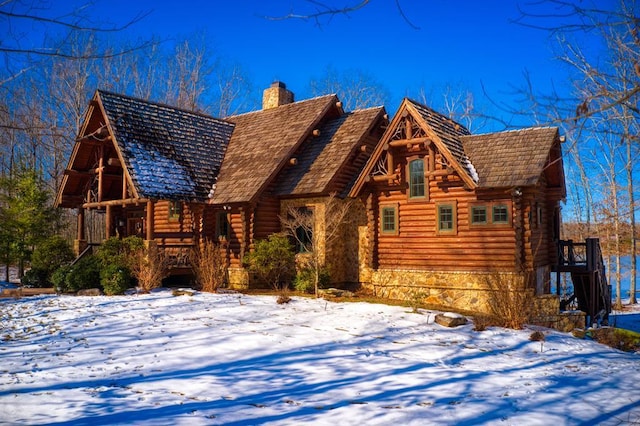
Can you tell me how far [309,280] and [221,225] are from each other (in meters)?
5.25

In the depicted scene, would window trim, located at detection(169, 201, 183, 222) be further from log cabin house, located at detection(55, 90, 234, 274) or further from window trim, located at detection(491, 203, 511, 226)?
window trim, located at detection(491, 203, 511, 226)

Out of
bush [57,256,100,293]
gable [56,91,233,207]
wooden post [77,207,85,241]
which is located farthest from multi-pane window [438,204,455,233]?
wooden post [77,207,85,241]

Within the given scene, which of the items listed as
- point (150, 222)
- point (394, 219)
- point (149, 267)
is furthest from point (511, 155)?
point (150, 222)

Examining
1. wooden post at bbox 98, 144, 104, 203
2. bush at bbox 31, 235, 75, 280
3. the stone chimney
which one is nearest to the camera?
bush at bbox 31, 235, 75, 280

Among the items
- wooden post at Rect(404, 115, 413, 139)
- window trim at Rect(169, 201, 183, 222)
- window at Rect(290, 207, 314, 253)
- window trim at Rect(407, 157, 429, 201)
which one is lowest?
window at Rect(290, 207, 314, 253)

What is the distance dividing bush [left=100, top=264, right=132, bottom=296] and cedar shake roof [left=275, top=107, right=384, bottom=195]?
6.87 m

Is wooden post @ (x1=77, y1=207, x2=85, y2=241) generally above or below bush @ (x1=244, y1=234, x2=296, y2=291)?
above

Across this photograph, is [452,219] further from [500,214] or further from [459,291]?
[459,291]

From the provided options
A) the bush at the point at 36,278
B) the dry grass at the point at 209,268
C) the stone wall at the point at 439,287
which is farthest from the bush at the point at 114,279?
the stone wall at the point at 439,287

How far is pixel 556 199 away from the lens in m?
20.1

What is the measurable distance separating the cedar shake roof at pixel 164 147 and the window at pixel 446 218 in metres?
9.72

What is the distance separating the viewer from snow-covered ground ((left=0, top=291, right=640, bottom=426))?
24.0 ft

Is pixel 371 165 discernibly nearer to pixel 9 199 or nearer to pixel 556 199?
pixel 556 199

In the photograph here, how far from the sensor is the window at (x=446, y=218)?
1825cm
